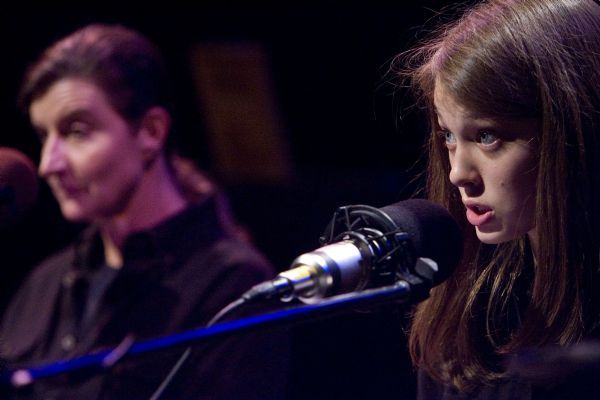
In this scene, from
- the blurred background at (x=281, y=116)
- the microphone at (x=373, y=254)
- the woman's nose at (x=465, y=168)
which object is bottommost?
the blurred background at (x=281, y=116)

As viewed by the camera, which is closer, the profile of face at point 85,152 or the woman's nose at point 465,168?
the woman's nose at point 465,168

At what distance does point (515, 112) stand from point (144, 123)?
4.49ft

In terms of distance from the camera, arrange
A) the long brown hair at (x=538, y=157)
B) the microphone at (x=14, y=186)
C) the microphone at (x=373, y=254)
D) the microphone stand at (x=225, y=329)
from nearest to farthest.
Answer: the microphone stand at (x=225, y=329), the microphone at (x=373, y=254), the long brown hair at (x=538, y=157), the microphone at (x=14, y=186)

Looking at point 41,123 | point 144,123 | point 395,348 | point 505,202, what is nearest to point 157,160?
point 144,123

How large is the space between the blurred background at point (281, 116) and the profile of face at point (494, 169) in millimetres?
716

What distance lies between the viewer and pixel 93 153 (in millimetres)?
2326

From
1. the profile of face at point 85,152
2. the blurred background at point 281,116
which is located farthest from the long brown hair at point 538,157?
the profile of face at point 85,152

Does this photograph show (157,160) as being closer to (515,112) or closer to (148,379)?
(148,379)

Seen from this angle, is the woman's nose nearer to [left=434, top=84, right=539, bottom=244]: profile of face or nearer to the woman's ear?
[left=434, top=84, right=539, bottom=244]: profile of face

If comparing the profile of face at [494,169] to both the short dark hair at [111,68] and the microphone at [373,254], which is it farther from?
the short dark hair at [111,68]

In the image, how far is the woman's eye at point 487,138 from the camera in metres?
1.31

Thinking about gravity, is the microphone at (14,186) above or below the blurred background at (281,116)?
above

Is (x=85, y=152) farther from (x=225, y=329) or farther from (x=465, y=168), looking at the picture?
(x=225, y=329)

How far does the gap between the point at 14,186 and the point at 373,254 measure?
0.62 meters
